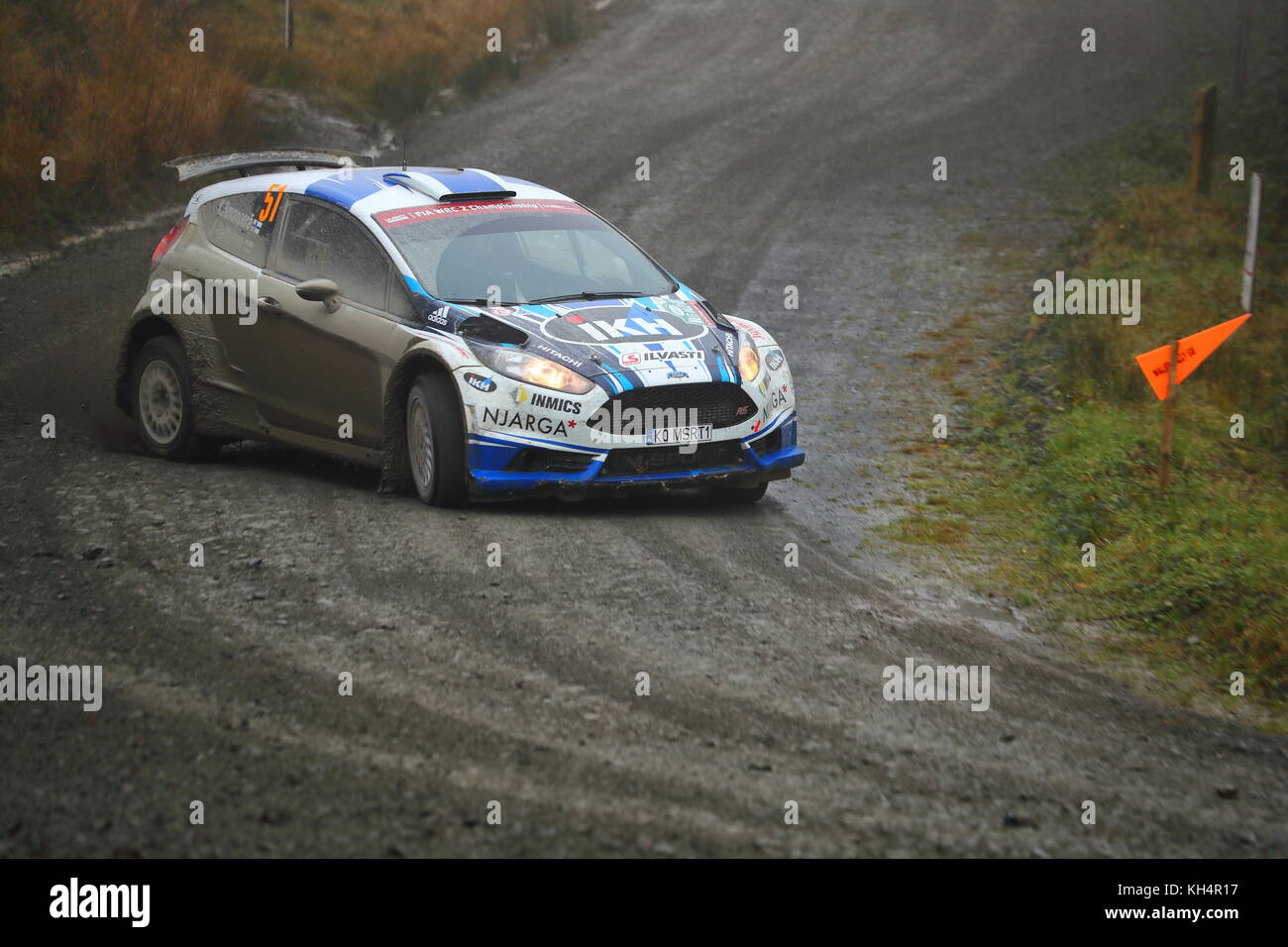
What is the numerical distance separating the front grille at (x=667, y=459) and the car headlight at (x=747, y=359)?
395 mm

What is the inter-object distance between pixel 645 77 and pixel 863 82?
12.1ft

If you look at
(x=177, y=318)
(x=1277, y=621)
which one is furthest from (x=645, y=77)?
(x=1277, y=621)

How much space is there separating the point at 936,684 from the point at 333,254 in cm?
478

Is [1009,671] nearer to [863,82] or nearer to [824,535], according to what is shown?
[824,535]

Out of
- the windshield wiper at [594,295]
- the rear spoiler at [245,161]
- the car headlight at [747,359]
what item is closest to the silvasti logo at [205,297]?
the rear spoiler at [245,161]

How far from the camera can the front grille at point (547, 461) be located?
25.2 ft

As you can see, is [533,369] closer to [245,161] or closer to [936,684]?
[936,684]

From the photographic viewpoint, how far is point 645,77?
23672 mm

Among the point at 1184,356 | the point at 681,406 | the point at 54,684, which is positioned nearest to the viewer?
the point at 54,684

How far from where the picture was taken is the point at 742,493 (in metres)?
8.70

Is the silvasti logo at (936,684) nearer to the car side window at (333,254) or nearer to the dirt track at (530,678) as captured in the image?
the dirt track at (530,678)

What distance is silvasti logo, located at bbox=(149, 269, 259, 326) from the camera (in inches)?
356

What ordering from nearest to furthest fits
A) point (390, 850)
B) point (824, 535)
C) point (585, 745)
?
point (390, 850), point (585, 745), point (824, 535)
